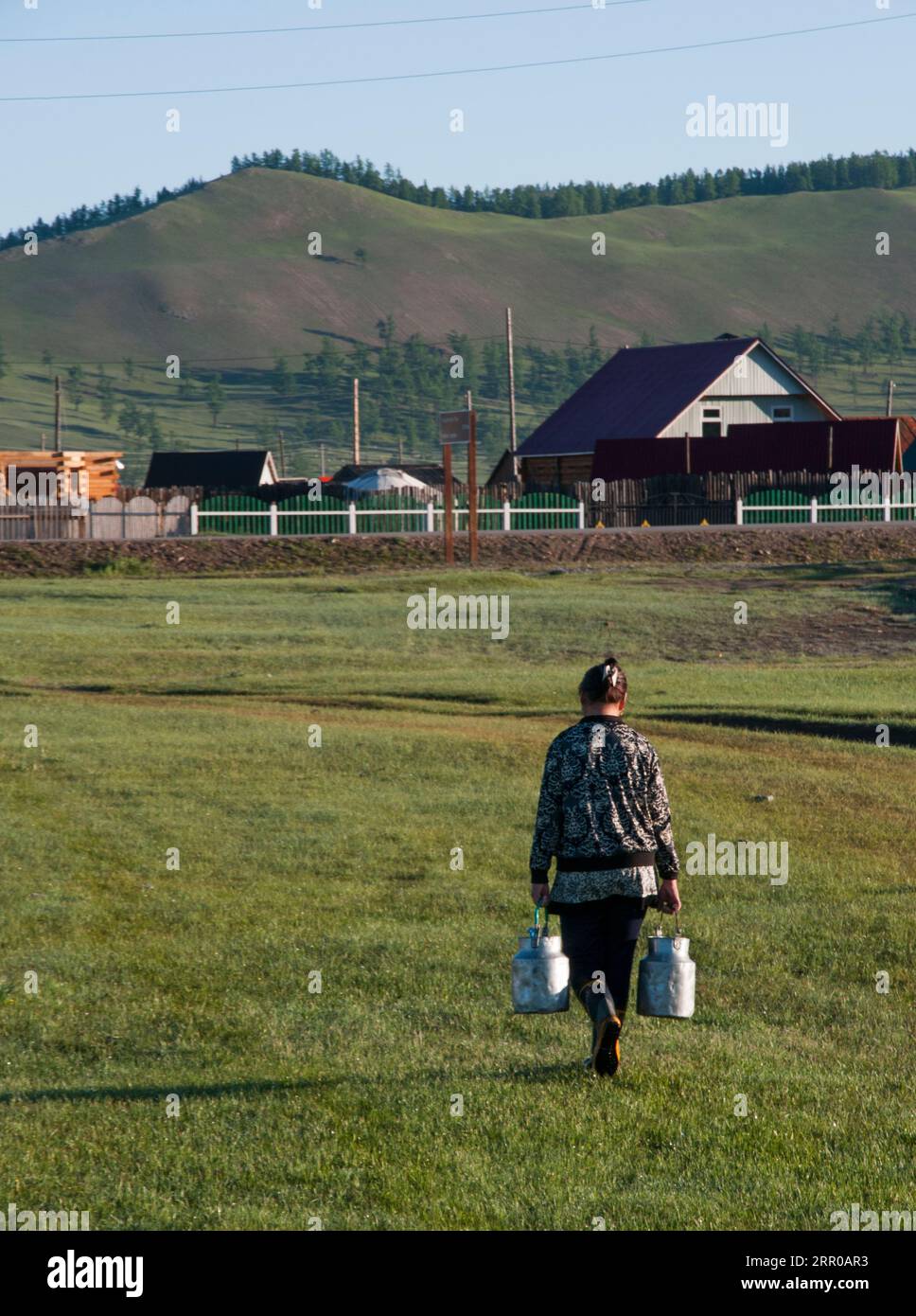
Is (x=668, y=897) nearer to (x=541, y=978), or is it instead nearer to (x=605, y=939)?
(x=605, y=939)

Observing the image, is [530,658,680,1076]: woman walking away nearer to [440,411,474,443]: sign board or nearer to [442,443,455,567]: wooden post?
[442,443,455,567]: wooden post

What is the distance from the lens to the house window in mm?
75562

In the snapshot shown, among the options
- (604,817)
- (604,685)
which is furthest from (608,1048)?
(604,685)

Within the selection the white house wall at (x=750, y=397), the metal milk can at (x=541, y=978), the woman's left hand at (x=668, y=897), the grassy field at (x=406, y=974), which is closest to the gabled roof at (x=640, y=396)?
the white house wall at (x=750, y=397)

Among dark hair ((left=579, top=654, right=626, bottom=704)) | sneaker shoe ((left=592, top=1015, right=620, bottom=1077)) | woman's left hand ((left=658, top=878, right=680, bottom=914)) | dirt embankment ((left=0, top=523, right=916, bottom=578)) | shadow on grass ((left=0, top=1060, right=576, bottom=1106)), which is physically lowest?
shadow on grass ((left=0, top=1060, right=576, bottom=1106))

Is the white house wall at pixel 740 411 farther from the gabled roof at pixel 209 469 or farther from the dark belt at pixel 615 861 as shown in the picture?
the dark belt at pixel 615 861

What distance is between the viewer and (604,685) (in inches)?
308

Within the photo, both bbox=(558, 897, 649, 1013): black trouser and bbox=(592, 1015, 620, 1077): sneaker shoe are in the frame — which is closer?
bbox=(592, 1015, 620, 1077): sneaker shoe

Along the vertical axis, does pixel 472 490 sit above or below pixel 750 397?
below

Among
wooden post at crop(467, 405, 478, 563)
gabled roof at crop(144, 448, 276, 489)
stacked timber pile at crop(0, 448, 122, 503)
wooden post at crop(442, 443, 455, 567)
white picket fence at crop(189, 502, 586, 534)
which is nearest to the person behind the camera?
wooden post at crop(467, 405, 478, 563)

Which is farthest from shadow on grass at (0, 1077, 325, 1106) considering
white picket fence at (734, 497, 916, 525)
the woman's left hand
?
white picket fence at (734, 497, 916, 525)

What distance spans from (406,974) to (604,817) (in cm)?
268
